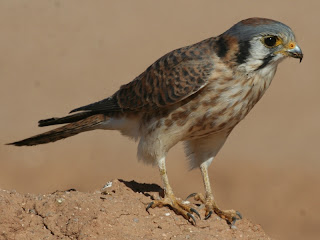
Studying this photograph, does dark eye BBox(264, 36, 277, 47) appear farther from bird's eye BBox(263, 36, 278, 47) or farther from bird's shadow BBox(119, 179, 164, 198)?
bird's shadow BBox(119, 179, 164, 198)

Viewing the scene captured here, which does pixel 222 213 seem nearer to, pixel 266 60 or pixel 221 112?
pixel 221 112

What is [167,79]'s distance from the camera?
21.2 feet

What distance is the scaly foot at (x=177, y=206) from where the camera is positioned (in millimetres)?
5980

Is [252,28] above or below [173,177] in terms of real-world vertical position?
above

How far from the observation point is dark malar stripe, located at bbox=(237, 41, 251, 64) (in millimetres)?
6137

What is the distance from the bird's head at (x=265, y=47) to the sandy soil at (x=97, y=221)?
48.7 inches

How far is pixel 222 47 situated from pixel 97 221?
176cm

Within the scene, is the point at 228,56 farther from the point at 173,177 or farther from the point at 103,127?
the point at 173,177

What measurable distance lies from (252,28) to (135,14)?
11456mm

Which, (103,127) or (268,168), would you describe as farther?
(268,168)

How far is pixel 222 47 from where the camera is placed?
6.30m

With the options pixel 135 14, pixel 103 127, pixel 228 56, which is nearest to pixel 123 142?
pixel 135 14

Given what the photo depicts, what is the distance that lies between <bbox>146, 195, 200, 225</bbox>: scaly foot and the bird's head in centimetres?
114

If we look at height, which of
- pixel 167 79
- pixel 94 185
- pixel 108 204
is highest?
Result: pixel 167 79
